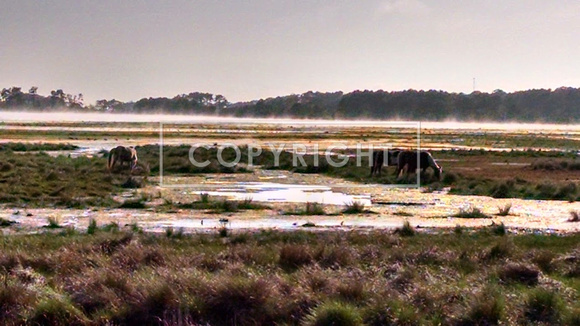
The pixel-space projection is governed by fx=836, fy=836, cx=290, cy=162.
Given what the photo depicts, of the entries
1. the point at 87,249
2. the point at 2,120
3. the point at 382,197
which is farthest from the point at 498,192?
the point at 2,120

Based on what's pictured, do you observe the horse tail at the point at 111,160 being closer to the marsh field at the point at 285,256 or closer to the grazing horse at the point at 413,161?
the marsh field at the point at 285,256

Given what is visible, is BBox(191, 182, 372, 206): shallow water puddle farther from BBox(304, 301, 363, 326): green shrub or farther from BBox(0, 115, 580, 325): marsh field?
BBox(304, 301, 363, 326): green shrub

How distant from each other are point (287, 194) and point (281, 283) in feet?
51.2

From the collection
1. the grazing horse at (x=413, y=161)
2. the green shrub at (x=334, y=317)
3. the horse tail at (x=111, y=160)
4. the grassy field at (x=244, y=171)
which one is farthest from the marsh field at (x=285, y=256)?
the horse tail at (x=111, y=160)

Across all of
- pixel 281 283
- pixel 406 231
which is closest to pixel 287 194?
pixel 406 231

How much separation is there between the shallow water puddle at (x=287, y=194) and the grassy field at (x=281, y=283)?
31.8 feet

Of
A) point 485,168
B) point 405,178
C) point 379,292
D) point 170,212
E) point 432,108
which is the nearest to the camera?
point 379,292

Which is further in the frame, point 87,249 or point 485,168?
point 485,168

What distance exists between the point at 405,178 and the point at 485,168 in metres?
9.85

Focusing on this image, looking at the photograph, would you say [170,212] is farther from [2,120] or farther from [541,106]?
[541,106]

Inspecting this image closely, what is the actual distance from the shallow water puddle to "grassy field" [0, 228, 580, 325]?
9685 mm

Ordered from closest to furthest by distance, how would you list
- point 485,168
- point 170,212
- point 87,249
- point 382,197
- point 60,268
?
point 60,268, point 87,249, point 170,212, point 382,197, point 485,168

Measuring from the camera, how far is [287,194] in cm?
2553

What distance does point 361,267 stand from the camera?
1162 centimetres
